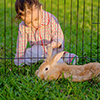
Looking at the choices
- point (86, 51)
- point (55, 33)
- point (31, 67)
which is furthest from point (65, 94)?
point (86, 51)

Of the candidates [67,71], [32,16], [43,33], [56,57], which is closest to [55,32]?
[43,33]

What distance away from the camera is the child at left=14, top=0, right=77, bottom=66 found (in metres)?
3.22

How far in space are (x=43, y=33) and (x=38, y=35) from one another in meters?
0.11

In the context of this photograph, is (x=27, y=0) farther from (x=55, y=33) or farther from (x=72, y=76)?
(x=72, y=76)

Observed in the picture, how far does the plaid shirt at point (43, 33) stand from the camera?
11.3 ft

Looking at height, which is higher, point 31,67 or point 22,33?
point 22,33

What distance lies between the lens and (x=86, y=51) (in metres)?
3.82

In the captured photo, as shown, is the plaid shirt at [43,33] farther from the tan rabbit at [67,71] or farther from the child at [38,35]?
the tan rabbit at [67,71]

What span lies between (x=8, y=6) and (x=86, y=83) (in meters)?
5.44

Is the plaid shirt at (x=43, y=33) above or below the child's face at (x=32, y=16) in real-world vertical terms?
below

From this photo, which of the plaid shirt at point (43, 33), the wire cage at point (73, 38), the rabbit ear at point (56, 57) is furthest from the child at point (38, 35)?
the rabbit ear at point (56, 57)

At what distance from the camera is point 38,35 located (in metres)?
3.50

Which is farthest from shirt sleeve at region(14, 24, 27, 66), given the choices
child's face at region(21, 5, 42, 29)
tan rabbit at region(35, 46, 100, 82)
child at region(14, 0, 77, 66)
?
tan rabbit at region(35, 46, 100, 82)

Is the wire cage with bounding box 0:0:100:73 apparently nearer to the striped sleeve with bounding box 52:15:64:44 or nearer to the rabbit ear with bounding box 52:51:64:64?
the striped sleeve with bounding box 52:15:64:44
